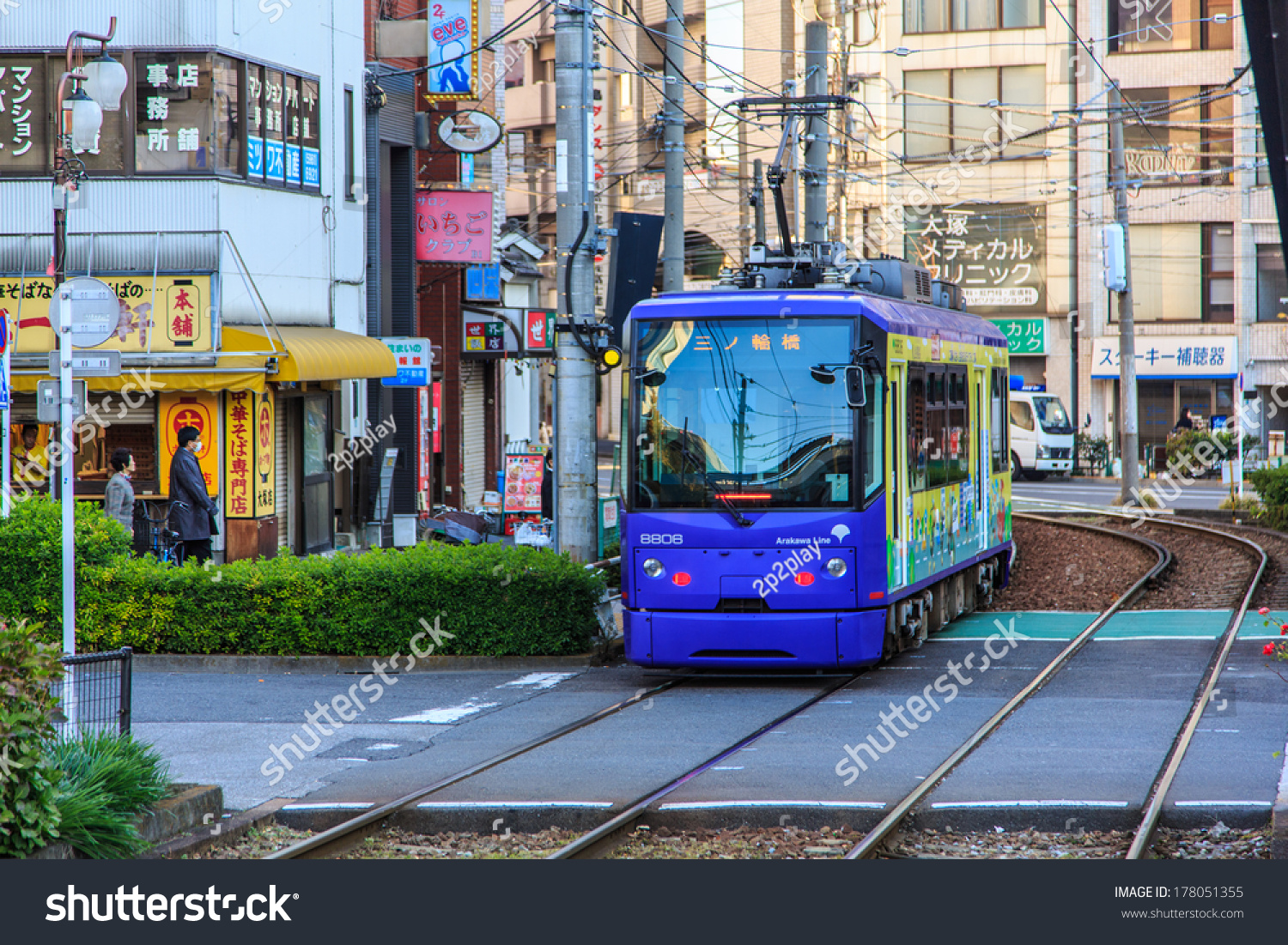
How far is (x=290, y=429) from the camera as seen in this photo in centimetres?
2306

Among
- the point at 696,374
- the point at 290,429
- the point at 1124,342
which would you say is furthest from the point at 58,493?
the point at 1124,342

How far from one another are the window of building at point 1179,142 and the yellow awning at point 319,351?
101 feet

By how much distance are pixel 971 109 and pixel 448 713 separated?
41.6 metres

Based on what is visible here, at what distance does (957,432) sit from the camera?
1625cm

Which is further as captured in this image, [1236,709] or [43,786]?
[1236,709]

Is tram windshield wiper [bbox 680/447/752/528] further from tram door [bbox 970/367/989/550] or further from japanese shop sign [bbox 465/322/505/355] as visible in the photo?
japanese shop sign [bbox 465/322/505/355]

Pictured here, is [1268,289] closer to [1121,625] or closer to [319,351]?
[1121,625]

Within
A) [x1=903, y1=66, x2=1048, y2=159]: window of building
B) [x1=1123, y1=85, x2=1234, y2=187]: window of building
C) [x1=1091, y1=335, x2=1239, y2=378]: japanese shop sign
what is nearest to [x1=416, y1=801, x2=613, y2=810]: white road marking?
[x1=1123, y1=85, x2=1234, y2=187]: window of building

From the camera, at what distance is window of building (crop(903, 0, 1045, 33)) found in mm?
49250

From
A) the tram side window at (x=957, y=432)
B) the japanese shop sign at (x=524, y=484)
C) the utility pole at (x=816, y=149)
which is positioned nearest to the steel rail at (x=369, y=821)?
the tram side window at (x=957, y=432)

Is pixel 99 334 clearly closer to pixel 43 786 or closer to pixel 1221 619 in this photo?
pixel 43 786

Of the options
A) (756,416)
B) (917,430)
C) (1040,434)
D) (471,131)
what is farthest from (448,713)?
(1040,434)

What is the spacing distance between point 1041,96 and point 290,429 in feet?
108

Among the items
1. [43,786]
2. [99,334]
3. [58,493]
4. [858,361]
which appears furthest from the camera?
[58,493]
